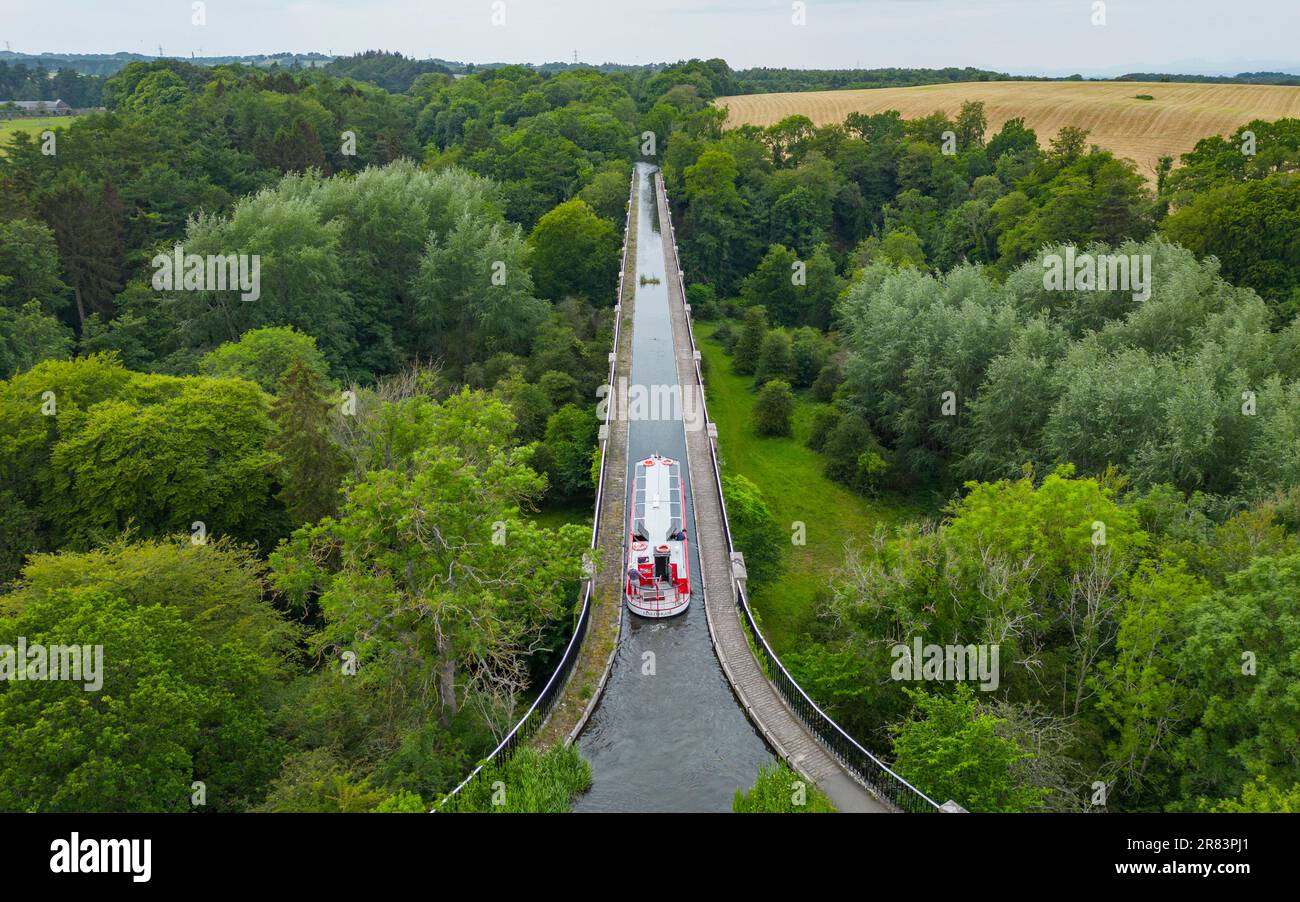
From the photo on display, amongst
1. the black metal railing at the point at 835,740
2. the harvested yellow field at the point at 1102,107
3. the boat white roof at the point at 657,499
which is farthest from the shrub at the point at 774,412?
the harvested yellow field at the point at 1102,107

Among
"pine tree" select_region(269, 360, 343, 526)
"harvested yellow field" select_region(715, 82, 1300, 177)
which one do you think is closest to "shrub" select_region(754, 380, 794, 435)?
"pine tree" select_region(269, 360, 343, 526)

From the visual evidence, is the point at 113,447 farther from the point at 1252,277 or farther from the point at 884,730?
the point at 1252,277

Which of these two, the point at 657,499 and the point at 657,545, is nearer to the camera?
the point at 657,545

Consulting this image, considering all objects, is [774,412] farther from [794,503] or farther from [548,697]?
[548,697]

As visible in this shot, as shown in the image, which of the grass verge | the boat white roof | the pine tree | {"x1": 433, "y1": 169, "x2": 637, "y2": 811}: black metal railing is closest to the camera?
{"x1": 433, "y1": 169, "x2": 637, "y2": 811}: black metal railing

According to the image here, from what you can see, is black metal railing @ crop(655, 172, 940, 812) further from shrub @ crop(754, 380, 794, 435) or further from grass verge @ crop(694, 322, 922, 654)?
shrub @ crop(754, 380, 794, 435)

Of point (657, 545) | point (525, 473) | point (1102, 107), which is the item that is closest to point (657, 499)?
point (657, 545)
